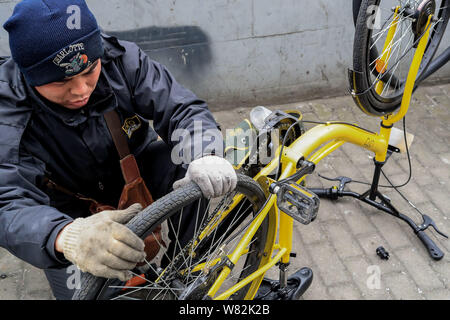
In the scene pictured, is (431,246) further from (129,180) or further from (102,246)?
(102,246)

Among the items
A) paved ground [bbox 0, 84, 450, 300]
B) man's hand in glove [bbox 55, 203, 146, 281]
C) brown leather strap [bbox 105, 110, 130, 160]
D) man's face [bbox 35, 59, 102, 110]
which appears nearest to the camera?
man's hand in glove [bbox 55, 203, 146, 281]

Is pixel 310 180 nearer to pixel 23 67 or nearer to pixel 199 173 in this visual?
pixel 199 173

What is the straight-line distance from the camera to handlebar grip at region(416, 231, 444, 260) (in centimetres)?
284

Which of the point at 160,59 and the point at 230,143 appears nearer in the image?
the point at 230,143

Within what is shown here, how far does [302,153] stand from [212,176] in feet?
2.08

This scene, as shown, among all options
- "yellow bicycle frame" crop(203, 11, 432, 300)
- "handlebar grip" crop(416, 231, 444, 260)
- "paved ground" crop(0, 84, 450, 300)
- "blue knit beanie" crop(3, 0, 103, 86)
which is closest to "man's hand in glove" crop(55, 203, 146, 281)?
"yellow bicycle frame" crop(203, 11, 432, 300)

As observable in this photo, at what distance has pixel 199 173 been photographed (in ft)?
5.68

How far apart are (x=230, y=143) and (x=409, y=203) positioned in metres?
1.76

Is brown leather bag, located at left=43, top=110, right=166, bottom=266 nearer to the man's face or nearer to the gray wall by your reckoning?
the man's face

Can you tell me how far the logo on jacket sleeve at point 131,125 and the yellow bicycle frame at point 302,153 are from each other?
2.41ft

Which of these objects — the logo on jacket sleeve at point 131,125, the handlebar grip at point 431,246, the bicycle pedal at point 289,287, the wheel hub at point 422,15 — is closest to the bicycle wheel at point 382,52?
the wheel hub at point 422,15

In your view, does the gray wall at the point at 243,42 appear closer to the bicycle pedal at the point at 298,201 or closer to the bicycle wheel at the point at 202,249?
the bicycle wheel at the point at 202,249
